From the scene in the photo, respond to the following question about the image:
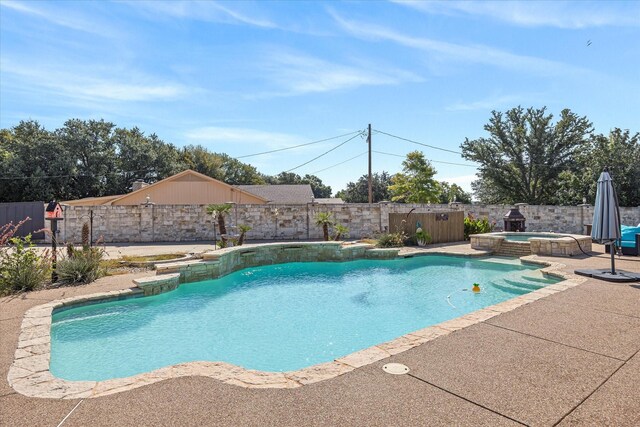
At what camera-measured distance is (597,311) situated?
4.49 meters

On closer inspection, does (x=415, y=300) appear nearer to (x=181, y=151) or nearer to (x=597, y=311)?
(x=597, y=311)

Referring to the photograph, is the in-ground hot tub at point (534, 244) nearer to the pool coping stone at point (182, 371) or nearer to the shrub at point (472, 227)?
the shrub at point (472, 227)

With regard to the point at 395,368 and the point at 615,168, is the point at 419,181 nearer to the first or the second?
the point at 615,168

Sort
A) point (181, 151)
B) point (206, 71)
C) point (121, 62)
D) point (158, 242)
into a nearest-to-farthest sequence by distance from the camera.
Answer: point (121, 62) < point (206, 71) < point (158, 242) < point (181, 151)

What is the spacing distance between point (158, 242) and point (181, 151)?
2607 centimetres

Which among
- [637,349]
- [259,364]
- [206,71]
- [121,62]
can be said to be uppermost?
[206,71]

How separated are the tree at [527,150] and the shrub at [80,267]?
29.7 meters

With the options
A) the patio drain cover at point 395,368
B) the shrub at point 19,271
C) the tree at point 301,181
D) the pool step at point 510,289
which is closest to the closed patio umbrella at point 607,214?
the pool step at point 510,289

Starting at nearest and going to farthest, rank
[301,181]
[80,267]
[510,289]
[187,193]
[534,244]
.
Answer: [80,267], [510,289], [534,244], [187,193], [301,181]

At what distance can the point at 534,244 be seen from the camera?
10.8 meters

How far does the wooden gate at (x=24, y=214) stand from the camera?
16766mm

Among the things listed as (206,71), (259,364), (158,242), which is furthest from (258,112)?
(259,364)

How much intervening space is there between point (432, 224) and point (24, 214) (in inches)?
775

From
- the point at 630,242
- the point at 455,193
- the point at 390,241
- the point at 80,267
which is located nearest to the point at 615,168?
the point at 630,242
